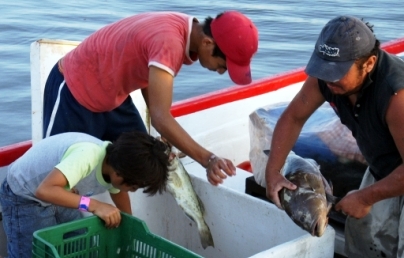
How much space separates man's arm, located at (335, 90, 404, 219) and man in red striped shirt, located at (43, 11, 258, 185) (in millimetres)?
605

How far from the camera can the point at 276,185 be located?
11.4 ft

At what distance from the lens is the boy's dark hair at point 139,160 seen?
3.33 meters

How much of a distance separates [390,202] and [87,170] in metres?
1.43

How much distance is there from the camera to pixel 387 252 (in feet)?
11.6

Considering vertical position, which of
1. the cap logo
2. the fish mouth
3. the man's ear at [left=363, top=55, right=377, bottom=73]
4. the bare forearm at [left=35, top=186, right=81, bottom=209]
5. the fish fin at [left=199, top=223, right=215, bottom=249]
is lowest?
the fish fin at [left=199, top=223, right=215, bottom=249]

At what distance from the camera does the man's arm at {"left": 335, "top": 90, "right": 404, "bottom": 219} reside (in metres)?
3.00

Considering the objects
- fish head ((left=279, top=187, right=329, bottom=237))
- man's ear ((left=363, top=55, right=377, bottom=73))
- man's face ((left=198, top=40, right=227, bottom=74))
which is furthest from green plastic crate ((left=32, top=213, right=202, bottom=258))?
man's ear ((left=363, top=55, right=377, bottom=73))

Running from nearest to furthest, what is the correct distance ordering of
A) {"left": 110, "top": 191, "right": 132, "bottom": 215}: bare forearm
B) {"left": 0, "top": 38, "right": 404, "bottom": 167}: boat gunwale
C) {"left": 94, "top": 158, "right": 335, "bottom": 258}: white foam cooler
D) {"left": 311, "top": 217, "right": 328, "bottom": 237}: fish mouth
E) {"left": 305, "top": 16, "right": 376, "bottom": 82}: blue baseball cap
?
{"left": 305, "top": 16, "right": 376, "bottom": 82}: blue baseball cap, {"left": 311, "top": 217, "right": 328, "bottom": 237}: fish mouth, {"left": 94, "top": 158, "right": 335, "bottom": 258}: white foam cooler, {"left": 110, "top": 191, "right": 132, "bottom": 215}: bare forearm, {"left": 0, "top": 38, "right": 404, "bottom": 167}: boat gunwale

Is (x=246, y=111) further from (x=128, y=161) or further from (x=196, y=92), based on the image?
(x=196, y=92)

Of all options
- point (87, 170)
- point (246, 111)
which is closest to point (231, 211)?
point (87, 170)

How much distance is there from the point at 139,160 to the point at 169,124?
10.4 inches

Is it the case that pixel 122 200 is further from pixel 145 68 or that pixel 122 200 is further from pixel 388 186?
pixel 388 186

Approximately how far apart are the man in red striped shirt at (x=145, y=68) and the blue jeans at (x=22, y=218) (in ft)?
1.58

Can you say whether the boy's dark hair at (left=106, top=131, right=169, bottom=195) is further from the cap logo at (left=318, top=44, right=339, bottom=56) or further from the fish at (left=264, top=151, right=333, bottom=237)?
the cap logo at (left=318, top=44, right=339, bottom=56)
